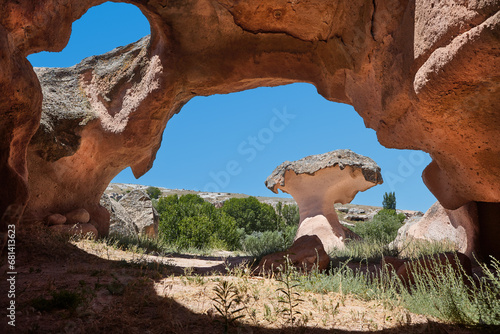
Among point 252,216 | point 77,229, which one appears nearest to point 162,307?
point 77,229

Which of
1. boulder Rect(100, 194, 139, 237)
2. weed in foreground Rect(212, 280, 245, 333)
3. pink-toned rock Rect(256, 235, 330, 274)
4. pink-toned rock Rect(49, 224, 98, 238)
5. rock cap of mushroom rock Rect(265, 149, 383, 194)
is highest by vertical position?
rock cap of mushroom rock Rect(265, 149, 383, 194)

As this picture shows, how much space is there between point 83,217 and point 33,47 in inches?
159

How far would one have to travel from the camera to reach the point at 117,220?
980 centimetres

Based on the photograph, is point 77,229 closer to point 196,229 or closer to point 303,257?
point 303,257

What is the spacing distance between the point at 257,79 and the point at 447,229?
5531 mm

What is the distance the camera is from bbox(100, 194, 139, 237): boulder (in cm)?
963

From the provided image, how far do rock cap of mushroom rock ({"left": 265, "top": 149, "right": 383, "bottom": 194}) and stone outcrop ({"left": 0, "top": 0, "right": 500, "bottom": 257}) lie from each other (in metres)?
4.49

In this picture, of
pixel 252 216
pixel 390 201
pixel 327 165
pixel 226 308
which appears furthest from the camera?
pixel 390 201

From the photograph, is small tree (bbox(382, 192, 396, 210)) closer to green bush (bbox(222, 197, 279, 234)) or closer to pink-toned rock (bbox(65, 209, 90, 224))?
green bush (bbox(222, 197, 279, 234))

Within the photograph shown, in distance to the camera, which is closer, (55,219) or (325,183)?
(55,219)

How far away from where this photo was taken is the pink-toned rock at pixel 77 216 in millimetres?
6934

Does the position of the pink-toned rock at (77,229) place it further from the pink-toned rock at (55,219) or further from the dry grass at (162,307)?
the dry grass at (162,307)

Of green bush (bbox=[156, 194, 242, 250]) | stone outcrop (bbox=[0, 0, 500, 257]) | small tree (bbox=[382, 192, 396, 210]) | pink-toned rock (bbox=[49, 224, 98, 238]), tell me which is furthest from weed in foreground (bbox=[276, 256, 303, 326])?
small tree (bbox=[382, 192, 396, 210])

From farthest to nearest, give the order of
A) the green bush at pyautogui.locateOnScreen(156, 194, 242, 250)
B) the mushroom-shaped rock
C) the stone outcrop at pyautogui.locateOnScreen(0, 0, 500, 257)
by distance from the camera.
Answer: the green bush at pyautogui.locateOnScreen(156, 194, 242, 250) → the mushroom-shaped rock → the stone outcrop at pyautogui.locateOnScreen(0, 0, 500, 257)
